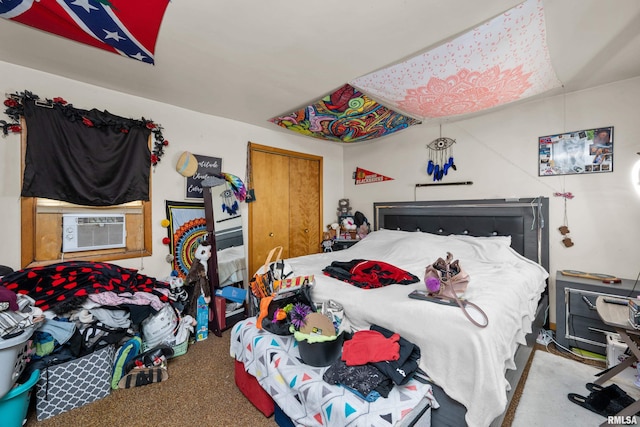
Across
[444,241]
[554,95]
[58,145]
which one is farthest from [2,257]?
[554,95]

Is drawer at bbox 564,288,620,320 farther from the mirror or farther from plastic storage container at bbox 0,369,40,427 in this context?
plastic storage container at bbox 0,369,40,427

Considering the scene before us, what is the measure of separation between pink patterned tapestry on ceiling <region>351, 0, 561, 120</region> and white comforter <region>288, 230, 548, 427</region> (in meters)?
1.41

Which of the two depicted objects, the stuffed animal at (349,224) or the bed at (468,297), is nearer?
the bed at (468,297)

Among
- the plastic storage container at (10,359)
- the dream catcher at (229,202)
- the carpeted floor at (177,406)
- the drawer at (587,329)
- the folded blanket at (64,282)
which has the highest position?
the dream catcher at (229,202)

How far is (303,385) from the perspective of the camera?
53.0 inches

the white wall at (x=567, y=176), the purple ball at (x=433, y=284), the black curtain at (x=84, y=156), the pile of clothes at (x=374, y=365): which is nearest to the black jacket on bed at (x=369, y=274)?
the purple ball at (x=433, y=284)

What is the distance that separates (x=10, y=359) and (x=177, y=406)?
0.93 meters

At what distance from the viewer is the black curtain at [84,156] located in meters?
2.18

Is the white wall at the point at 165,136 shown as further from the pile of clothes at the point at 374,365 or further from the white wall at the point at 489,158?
the pile of clothes at the point at 374,365

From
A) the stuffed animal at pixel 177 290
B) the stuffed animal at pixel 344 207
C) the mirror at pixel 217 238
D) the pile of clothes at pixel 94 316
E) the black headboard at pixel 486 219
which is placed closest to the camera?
the pile of clothes at pixel 94 316

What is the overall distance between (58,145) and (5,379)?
176cm

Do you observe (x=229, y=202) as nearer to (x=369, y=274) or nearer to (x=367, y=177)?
(x=369, y=274)

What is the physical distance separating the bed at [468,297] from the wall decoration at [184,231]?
123 cm

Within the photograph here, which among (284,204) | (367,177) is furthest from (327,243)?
(367,177)
